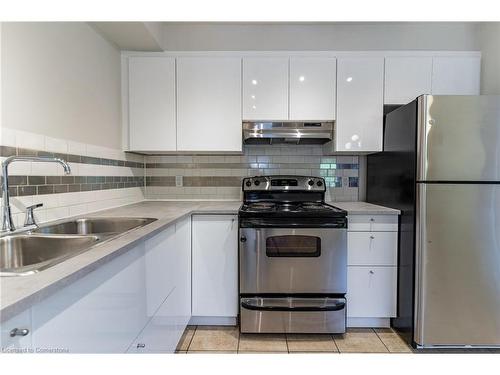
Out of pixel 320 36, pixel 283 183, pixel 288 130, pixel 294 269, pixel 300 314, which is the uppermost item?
pixel 320 36

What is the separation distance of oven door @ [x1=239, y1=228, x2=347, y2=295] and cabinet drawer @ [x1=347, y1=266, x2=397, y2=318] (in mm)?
130

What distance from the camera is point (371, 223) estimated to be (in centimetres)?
197

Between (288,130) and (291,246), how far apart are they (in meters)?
0.89

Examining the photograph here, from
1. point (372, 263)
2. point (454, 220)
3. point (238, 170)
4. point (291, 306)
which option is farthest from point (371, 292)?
point (238, 170)

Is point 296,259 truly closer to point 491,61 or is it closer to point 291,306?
point 291,306

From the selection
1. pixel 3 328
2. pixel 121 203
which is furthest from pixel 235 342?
pixel 3 328

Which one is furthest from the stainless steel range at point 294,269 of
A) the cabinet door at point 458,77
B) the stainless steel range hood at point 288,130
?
the cabinet door at point 458,77

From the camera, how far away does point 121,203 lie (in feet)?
7.13

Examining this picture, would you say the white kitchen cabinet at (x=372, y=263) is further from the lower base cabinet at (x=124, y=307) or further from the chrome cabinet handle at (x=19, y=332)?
the chrome cabinet handle at (x=19, y=332)

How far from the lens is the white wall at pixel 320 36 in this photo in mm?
2350

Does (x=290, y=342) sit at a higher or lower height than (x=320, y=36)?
lower

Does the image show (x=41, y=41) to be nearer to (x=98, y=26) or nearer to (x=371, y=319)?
(x=98, y=26)

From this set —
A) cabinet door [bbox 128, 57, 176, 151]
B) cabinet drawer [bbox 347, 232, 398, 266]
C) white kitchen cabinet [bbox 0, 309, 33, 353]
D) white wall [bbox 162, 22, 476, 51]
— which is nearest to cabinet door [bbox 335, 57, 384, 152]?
white wall [bbox 162, 22, 476, 51]

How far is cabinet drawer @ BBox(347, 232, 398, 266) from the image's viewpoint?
197 centimetres
